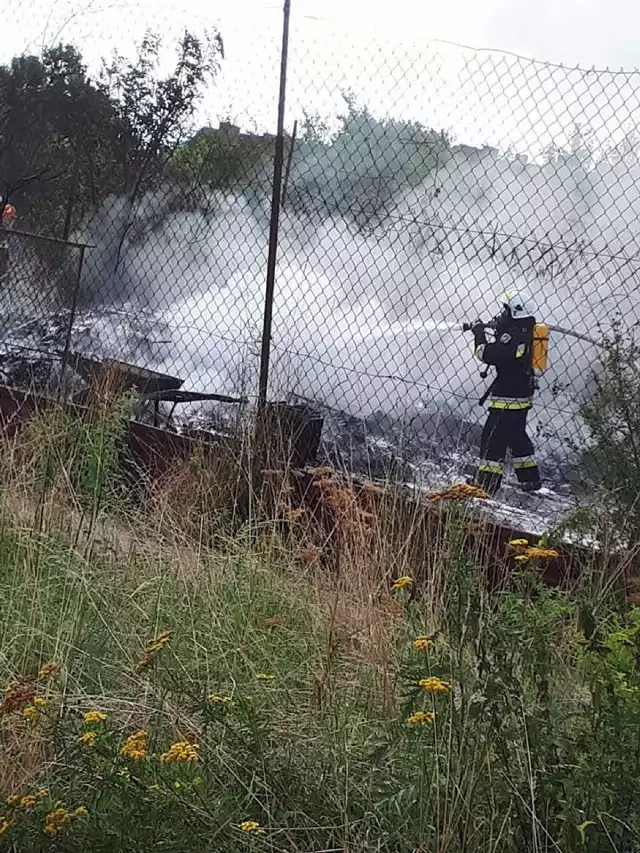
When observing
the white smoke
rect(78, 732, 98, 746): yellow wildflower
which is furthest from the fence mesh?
rect(78, 732, 98, 746): yellow wildflower

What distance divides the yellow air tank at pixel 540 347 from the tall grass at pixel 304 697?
106 centimetres

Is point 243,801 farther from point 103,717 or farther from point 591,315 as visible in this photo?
point 591,315

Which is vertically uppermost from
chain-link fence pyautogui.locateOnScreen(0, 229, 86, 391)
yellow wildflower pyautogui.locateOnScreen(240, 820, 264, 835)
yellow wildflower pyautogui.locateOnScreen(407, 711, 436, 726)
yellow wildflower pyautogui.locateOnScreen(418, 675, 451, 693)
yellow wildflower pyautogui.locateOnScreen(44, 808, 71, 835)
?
chain-link fence pyautogui.locateOnScreen(0, 229, 86, 391)

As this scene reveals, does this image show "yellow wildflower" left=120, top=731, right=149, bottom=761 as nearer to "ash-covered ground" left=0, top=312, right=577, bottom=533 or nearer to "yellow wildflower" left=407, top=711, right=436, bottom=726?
"yellow wildflower" left=407, top=711, right=436, bottom=726

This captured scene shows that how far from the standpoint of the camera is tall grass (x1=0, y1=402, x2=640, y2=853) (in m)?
2.09

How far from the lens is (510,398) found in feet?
15.2

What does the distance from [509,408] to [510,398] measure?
0.05m

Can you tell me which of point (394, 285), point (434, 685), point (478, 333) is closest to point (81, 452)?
point (394, 285)

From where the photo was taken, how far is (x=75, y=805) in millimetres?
2357

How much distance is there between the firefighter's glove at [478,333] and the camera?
475cm

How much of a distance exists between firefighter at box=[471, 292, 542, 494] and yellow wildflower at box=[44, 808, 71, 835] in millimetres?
2877

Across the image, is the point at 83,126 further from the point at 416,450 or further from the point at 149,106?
the point at 416,450

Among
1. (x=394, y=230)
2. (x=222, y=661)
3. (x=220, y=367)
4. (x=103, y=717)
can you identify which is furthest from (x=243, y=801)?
(x=220, y=367)

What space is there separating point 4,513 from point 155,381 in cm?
219
